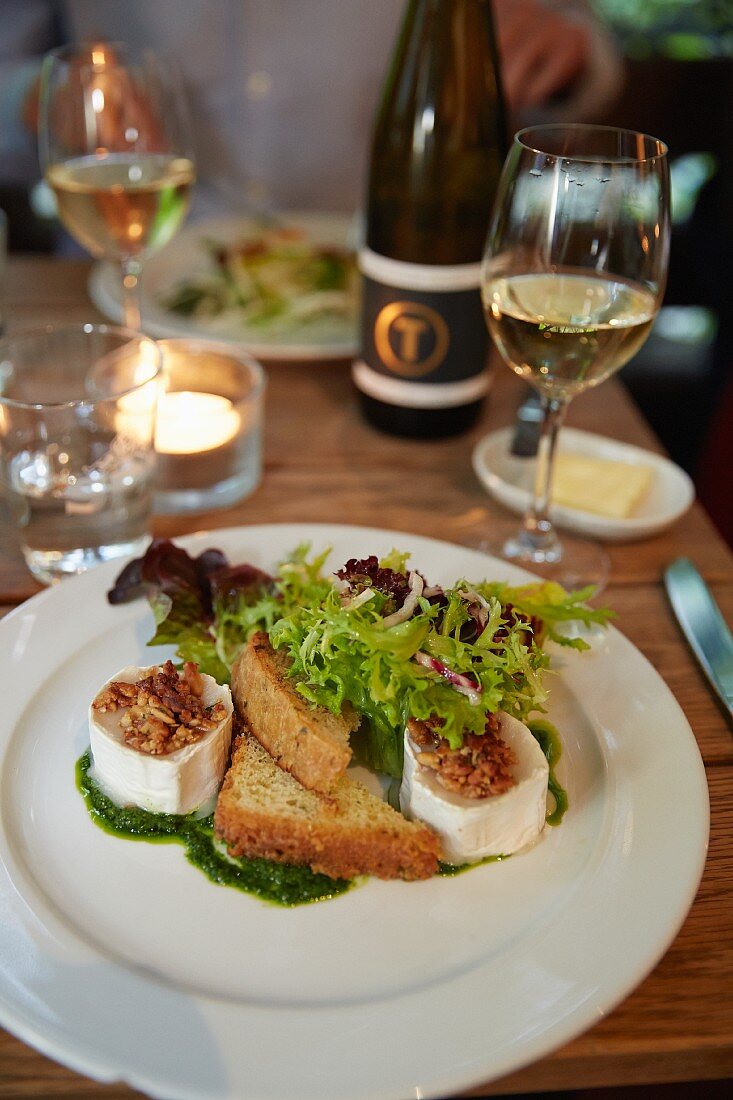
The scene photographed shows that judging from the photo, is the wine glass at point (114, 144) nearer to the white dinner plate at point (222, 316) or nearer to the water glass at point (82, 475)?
the white dinner plate at point (222, 316)

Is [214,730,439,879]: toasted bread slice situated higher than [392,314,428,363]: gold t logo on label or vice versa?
[392,314,428,363]: gold t logo on label

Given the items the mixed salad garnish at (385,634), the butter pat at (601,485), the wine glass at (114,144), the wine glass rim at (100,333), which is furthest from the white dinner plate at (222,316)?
the mixed salad garnish at (385,634)

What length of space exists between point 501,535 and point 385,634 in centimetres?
59

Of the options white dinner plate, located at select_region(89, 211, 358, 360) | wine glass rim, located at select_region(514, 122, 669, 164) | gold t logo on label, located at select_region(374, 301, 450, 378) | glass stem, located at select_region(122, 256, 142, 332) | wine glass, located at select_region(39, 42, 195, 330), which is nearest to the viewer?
wine glass rim, located at select_region(514, 122, 669, 164)

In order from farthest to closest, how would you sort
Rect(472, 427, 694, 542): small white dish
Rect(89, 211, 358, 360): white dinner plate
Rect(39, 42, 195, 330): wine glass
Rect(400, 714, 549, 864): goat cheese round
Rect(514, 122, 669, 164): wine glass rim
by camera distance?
Rect(89, 211, 358, 360): white dinner plate, Rect(39, 42, 195, 330): wine glass, Rect(472, 427, 694, 542): small white dish, Rect(514, 122, 669, 164): wine glass rim, Rect(400, 714, 549, 864): goat cheese round

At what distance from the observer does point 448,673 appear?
101 centimetres

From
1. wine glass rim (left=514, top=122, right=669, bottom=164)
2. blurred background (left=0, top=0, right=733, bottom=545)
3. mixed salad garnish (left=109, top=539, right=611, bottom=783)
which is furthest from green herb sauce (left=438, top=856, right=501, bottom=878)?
blurred background (left=0, top=0, right=733, bottom=545)

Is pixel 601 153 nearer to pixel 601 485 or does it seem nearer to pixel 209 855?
pixel 601 485

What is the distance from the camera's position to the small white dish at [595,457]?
154 centimetres

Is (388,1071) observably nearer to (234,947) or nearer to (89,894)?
(234,947)

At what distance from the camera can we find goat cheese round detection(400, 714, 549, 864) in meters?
0.93

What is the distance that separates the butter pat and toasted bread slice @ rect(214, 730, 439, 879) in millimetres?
740

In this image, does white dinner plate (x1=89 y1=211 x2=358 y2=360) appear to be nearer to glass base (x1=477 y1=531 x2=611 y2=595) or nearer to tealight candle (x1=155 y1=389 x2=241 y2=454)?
tealight candle (x1=155 y1=389 x2=241 y2=454)

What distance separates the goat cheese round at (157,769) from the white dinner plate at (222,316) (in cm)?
111
